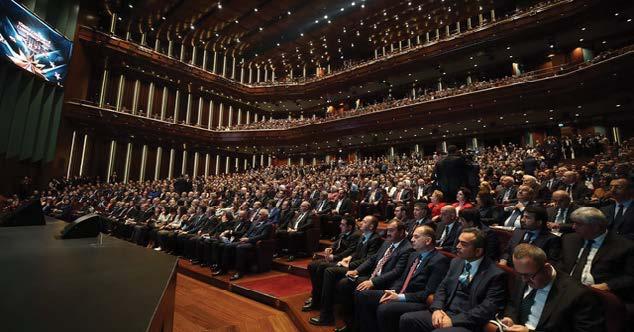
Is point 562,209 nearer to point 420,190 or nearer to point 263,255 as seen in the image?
point 420,190

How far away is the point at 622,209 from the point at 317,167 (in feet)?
39.5

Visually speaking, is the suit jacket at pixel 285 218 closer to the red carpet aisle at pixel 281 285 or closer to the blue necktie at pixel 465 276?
the red carpet aisle at pixel 281 285

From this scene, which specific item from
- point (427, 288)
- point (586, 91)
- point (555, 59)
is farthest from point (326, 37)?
point (427, 288)

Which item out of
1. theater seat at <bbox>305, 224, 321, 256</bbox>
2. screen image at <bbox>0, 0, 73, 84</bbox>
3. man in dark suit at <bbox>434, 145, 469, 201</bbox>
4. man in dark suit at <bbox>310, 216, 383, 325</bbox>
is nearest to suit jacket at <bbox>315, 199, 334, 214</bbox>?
theater seat at <bbox>305, 224, 321, 256</bbox>

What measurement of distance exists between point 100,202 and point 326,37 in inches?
575

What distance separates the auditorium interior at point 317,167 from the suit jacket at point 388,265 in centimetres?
2

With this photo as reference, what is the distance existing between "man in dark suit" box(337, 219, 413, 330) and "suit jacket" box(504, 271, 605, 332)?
1.01m

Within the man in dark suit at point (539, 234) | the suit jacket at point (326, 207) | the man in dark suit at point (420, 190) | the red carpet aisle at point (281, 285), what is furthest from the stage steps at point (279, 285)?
the man in dark suit at point (420, 190)

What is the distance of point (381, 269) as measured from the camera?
2600mm

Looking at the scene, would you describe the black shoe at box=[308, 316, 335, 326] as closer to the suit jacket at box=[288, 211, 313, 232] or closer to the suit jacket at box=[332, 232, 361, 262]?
the suit jacket at box=[332, 232, 361, 262]

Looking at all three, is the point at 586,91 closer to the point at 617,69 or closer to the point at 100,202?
the point at 617,69

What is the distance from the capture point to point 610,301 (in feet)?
4.81

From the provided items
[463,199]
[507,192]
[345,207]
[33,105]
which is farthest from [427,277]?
[33,105]

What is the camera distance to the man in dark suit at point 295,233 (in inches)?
189
